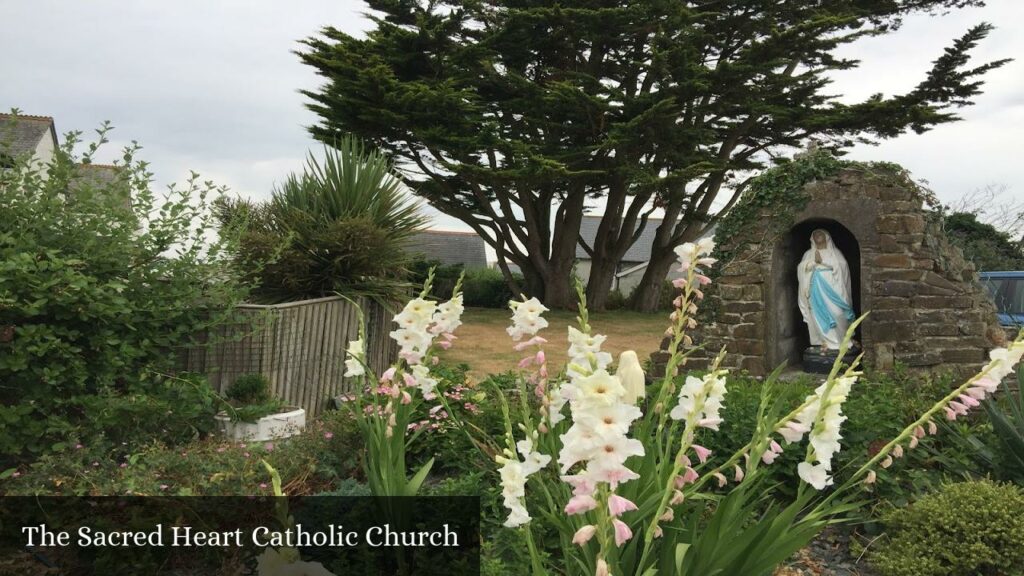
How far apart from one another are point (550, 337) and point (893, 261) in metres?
9.64

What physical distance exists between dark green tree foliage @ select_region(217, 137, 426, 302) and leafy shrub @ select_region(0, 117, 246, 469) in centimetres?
129

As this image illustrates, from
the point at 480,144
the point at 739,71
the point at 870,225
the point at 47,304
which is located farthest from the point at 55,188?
the point at 739,71

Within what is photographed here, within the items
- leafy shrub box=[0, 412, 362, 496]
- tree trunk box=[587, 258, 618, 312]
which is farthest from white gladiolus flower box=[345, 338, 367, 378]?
tree trunk box=[587, 258, 618, 312]

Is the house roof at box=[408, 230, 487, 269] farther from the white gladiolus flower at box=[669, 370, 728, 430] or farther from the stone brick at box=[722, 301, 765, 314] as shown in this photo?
the white gladiolus flower at box=[669, 370, 728, 430]

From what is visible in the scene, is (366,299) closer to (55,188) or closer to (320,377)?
(320,377)

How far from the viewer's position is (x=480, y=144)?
16.4 metres

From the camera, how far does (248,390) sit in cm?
577

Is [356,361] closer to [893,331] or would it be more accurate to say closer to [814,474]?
[814,474]

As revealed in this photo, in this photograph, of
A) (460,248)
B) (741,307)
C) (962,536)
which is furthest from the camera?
(460,248)

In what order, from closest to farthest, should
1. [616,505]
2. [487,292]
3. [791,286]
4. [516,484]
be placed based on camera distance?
[616,505] < [516,484] < [791,286] < [487,292]

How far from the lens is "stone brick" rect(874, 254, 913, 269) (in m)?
6.97

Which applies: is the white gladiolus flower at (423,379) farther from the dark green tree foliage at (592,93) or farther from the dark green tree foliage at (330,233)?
the dark green tree foliage at (592,93)

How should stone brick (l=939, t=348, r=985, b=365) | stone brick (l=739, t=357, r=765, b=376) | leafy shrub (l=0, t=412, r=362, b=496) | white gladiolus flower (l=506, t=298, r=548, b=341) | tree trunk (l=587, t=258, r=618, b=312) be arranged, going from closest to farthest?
white gladiolus flower (l=506, t=298, r=548, b=341)
leafy shrub (l=0, t=412, r=362, b=496)
stone brick (l=939, t=348, r=985, b=365)
stone brick (l=739, t=357, r=765, b=376)
tree trunk (l=587, t=258, r=618, b=312)

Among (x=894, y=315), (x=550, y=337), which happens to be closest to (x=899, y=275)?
(x=894, y=315)
